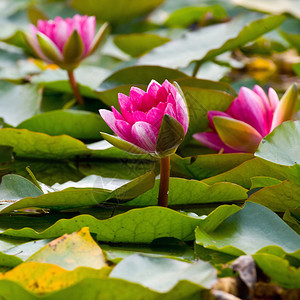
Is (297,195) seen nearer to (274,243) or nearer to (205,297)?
(274,243)

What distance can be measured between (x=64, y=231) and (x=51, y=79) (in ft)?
1.98

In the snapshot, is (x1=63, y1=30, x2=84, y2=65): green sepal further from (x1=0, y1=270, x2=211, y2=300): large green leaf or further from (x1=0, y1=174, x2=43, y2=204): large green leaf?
(x1=0, y1=270, x2=211, y2=300): large green leaf

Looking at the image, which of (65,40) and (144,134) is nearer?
(144,134)

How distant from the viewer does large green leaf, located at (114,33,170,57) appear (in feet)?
4.33

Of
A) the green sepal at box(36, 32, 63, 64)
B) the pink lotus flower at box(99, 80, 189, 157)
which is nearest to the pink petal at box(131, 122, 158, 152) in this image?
the pink lotus flower at box(99, 80, 189, 157)

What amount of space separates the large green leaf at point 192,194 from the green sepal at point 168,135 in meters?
0.10

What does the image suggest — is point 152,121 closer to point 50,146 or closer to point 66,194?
point 66,194

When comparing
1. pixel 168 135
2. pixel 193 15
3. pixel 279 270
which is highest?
pixel 168 135

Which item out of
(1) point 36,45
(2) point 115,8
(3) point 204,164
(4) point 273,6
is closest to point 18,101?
(1) point 36,45

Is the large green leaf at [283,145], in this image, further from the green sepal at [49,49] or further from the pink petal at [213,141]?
the green sepal at [49,49]

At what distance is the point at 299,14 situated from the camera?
5.24 feet

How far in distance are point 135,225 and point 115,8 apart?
1239 millimetres

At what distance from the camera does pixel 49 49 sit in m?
0.99

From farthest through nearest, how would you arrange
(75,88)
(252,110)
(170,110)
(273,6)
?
1. (273,6)
2. (75,88)
3. (252,110)
4. (170,110)
